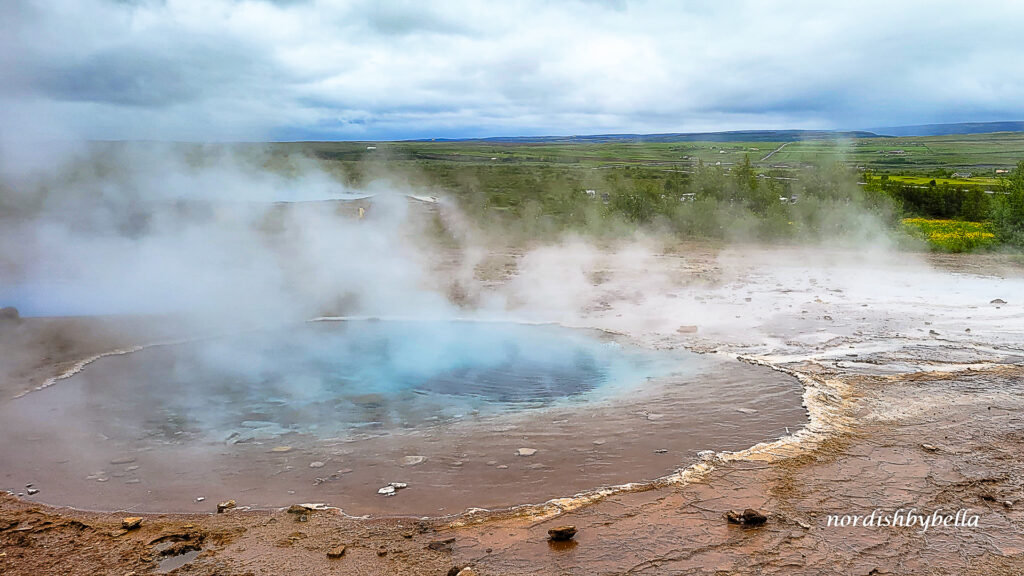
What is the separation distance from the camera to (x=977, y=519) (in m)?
3.85

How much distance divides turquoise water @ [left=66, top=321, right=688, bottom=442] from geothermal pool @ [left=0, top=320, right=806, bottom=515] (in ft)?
0.10

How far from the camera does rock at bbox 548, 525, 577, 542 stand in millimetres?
3654

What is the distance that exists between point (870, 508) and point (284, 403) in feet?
15.4

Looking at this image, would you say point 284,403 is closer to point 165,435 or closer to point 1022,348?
point 165,435

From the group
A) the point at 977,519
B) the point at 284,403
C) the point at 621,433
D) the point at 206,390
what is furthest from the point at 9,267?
the point at 977,519

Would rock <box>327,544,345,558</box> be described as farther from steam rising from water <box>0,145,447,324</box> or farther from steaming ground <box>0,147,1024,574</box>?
steam rising from water <box>0,145,447,324</box>

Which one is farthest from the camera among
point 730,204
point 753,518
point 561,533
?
point 730,204

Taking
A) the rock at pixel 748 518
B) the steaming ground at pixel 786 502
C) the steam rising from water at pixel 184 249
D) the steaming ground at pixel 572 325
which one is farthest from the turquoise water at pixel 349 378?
the rock at pixel 748 518

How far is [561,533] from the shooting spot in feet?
12.0

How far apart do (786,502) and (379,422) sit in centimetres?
314

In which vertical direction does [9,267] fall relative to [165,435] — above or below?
above

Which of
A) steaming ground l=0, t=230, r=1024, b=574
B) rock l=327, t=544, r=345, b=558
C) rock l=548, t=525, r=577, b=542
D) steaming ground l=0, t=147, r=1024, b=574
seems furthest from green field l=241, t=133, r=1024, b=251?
rock l=548, t=525, r=577, b=542

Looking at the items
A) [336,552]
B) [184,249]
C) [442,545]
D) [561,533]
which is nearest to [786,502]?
[561,533]

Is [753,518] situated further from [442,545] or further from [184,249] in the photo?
[184,249]
